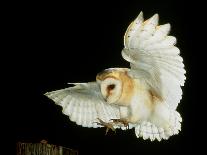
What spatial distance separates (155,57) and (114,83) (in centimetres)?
22

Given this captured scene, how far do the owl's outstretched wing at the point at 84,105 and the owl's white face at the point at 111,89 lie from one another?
22 centimetres

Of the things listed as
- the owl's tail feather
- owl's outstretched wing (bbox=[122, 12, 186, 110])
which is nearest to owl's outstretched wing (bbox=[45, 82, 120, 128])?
the owl's tail feather

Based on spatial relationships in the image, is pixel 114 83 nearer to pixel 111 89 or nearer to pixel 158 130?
pixel 111 89

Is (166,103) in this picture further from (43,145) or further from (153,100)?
(43,145)

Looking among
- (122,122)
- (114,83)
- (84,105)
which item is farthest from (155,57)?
(84,105)

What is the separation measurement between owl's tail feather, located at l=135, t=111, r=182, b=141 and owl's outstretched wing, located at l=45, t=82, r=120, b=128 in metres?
0.13

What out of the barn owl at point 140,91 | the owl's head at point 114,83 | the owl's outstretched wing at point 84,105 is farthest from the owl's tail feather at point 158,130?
the owl's head at point 114,83

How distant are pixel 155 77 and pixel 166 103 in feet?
0.47

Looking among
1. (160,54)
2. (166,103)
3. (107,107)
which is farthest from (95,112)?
(160,54)

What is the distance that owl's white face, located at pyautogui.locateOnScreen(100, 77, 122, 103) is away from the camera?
6.66 ft

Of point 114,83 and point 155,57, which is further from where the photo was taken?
point 114,83

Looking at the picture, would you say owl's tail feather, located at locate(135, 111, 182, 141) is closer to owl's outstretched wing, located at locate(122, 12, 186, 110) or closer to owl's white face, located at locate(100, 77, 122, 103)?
owl's outstretched wing, located at locate(122, 12, 186, 110)

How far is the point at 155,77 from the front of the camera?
6.63 ft

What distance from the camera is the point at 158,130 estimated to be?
7.27 feet
